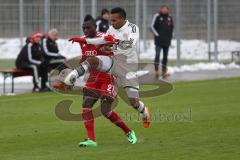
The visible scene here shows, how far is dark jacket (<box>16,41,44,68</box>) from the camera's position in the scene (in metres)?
23.5

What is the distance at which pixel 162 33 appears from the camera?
93.2 ft

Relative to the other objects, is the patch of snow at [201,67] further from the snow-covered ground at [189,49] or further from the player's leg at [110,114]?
the player's leg at [110,114]

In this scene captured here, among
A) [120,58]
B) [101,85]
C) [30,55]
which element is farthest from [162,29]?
[101,85]

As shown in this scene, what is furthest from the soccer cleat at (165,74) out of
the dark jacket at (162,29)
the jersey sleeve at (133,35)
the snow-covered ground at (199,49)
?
the jersey sleeve at (133,35)

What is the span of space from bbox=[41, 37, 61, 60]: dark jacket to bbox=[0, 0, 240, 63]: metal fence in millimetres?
3994

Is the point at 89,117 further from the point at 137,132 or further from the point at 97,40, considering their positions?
the point at 137,132

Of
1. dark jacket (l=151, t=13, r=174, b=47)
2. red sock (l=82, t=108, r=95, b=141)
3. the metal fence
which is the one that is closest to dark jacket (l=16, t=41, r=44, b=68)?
the metal fence

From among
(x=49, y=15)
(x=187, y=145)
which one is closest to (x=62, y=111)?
(x=187, y=145)

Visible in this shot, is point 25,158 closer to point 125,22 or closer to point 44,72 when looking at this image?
point 125,22

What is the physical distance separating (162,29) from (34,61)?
6408mm

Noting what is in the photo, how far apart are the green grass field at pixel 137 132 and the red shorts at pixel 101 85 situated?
0.80 m

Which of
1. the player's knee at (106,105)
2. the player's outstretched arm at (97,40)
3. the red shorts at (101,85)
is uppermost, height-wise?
the player's outstretched arm at (97,40)

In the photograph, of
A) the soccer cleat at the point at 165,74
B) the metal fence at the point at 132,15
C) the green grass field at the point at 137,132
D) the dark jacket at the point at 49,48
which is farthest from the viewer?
the metal fence at the point at 132,15

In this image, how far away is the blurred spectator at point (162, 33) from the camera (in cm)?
2834
